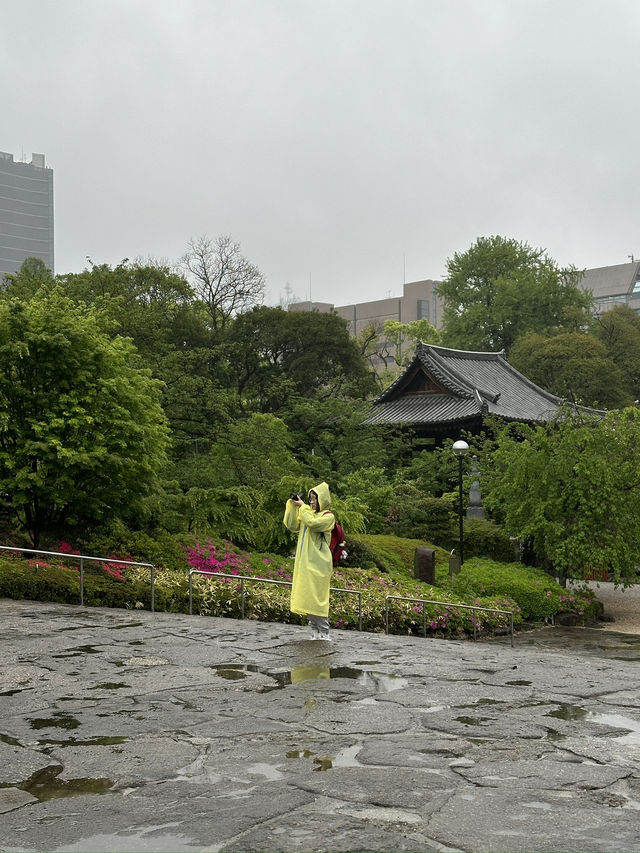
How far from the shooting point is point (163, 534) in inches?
744

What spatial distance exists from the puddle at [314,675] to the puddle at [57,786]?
2.92m

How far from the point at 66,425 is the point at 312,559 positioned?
24.0ft

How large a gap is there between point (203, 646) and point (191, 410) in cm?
1649

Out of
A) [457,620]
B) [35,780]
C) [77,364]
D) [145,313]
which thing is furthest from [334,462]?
[35,780]

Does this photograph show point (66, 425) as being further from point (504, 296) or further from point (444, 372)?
point (504, 296)

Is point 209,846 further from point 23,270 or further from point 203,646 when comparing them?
point 23,270

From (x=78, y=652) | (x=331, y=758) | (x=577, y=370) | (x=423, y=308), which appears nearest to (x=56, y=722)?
(x=331, y=758)

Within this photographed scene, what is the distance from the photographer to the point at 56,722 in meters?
6.98

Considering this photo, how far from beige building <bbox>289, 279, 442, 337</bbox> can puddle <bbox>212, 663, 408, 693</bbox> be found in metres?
130

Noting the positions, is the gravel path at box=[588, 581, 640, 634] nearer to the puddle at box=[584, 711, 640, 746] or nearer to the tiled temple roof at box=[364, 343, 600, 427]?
the tiled temple roof at box=[364, 343, 600, 427]

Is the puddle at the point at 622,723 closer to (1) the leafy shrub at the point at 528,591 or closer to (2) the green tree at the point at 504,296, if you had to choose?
(1) the leafy shrub at the point at 528,591

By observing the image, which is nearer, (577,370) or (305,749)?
(305,749)

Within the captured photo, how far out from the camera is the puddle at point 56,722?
6859 millimetres

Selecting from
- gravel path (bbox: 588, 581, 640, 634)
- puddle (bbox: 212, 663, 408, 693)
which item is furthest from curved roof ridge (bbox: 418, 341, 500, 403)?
puddle (bbox: 212, 663, 408, 693)
